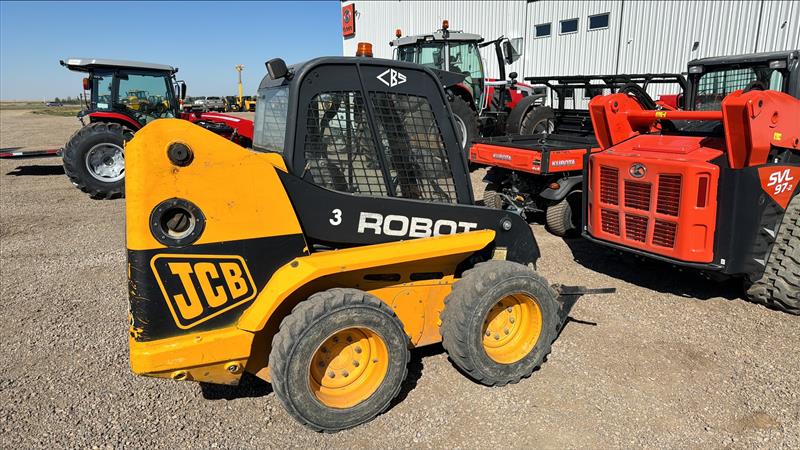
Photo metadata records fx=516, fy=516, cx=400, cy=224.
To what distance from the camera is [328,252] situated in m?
2.83

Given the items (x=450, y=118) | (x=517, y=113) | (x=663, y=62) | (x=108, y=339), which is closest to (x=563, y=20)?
(x=663, y=62)

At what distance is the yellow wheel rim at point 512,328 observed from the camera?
10.7 ft

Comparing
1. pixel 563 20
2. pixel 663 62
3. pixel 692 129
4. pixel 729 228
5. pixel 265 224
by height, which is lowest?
pixel 729 228

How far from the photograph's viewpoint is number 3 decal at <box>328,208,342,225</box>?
9.25ft

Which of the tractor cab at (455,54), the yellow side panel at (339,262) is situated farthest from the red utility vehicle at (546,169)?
the tractor cab at (455,54)

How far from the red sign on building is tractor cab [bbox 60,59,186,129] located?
1771 cm

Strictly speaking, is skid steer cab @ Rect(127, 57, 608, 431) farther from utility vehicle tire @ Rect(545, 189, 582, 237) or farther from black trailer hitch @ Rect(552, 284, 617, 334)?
utility vehicle tire @ Rect(545, 189, 582, 237)

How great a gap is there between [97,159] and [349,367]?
820 centimetres

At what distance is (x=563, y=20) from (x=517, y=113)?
307 inches

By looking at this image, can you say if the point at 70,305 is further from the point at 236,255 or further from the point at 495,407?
the point at 495,407

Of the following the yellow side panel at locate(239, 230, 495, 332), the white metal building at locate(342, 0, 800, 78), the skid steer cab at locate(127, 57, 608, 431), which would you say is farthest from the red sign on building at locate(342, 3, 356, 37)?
the yellow side panel at locate(239, 230, 495, 332)

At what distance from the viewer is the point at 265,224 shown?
261cm

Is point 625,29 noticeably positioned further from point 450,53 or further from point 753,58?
point 753,58

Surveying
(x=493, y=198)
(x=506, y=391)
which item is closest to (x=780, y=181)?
(x=506, y=391)
